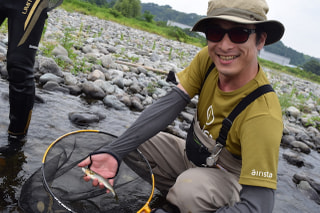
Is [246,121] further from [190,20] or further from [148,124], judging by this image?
[190,20]

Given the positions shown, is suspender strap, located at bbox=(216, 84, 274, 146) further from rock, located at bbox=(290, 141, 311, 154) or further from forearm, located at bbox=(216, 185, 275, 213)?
rock, located at bbox=(290, 141, 311, 154)

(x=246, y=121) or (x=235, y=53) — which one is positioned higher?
(x=235, y=53)

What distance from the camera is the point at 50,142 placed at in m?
3.38

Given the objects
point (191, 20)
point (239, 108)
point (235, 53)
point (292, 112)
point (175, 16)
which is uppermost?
point (175, 16)

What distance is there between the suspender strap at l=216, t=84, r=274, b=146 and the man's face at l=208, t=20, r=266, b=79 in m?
0.19

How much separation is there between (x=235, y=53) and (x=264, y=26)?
0.31m

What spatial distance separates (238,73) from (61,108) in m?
3.14

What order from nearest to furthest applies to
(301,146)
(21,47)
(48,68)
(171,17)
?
(21,47) → (48,68) → (301,146) → (171,17)

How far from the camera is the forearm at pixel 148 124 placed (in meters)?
2.20

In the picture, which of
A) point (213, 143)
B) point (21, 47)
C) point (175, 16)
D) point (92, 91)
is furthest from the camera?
point (175, 16)

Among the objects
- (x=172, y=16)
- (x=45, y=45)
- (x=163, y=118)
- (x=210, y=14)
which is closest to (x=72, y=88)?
(x=45, y=45)

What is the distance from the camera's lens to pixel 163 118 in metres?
2.50

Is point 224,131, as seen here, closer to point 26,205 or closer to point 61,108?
point 26,205

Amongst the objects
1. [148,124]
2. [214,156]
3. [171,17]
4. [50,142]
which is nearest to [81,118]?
[50,142]
